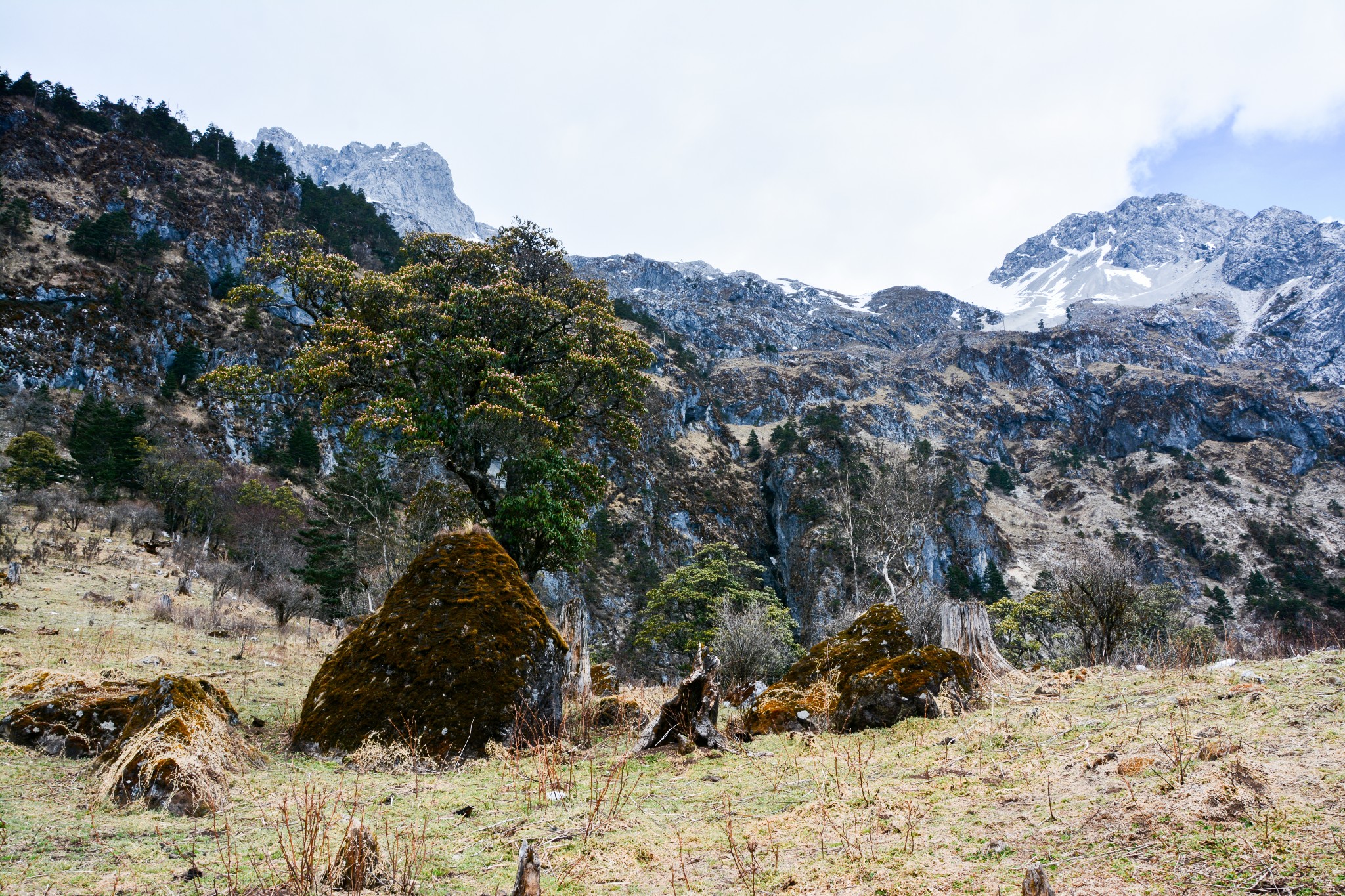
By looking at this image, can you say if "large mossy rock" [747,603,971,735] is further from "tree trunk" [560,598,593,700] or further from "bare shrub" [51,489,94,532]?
"bare shrub" [51,489,94,532]

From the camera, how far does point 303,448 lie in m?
59.0

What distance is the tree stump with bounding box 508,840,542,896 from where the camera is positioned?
280 cm

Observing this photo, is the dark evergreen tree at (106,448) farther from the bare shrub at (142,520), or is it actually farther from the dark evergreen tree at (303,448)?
the dark evergreen tree at (303,448)

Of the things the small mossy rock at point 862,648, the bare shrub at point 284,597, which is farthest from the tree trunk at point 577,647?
the bare shrub at point 284,597

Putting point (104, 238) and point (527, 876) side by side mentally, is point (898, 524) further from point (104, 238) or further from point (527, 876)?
point (104, 238)

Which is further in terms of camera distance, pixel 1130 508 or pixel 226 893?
pixel 1130 508

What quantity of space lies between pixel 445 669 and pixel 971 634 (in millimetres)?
8834

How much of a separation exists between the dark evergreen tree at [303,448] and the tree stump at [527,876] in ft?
215

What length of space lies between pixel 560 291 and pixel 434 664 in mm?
11884

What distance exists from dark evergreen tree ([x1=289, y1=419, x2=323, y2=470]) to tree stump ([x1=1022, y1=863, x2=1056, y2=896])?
66.9 metres

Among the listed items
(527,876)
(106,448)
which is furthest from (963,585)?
(106,448)

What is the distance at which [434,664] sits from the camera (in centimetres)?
648

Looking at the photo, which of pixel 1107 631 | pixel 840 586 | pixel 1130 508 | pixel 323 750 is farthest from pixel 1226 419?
pixel 323 750

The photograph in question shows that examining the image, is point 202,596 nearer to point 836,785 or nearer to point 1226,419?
point 836,785
